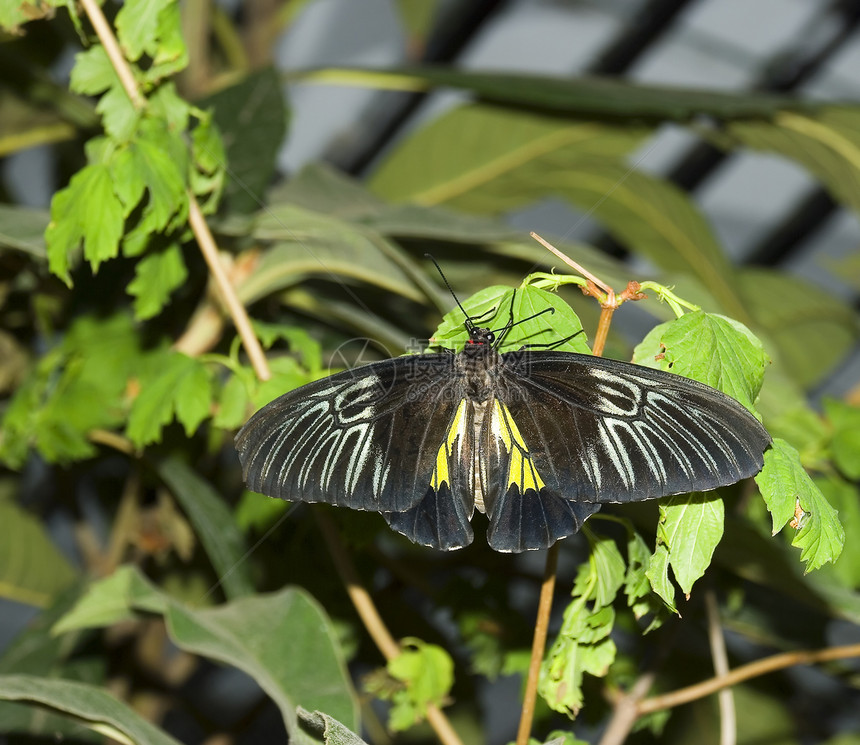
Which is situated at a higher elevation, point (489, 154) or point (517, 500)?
point (489, 154)

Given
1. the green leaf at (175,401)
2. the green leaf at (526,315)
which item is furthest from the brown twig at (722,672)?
the green leaf at (175,401)

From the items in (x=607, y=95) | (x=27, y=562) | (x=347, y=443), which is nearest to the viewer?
(x=347, y=443)

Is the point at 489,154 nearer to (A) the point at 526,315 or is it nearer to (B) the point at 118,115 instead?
(B) the point at 118,115

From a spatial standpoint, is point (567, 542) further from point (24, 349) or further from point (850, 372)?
point (850, 372)

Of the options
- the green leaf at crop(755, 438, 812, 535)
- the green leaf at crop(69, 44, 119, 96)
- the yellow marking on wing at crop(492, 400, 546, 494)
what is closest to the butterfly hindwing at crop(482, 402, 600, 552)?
the yellow marking on wing at crop(492, 400, 546, 494)

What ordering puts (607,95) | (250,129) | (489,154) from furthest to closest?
1. (489,154)
2. (607,95)
3. (250,129)

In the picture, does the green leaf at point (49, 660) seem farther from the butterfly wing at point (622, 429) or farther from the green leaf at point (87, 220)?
the butterfly wing at point (622, 429)

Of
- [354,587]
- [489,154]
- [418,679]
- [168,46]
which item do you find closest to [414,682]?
[418,679]
